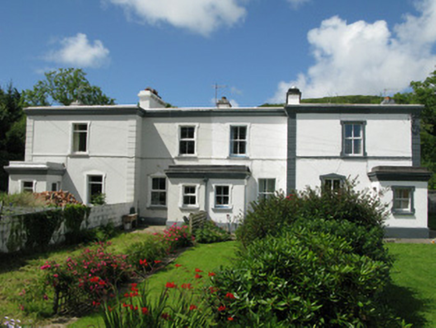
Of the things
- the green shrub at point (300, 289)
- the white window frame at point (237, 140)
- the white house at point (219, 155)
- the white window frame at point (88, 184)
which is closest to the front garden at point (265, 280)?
the green shrub at point (300, 289)

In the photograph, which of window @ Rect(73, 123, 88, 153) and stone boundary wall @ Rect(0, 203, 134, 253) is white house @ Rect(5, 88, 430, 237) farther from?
stone boundary wall @ Rect(0, 203, 134, 253)

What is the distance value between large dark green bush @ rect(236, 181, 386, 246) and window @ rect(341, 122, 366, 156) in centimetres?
1139

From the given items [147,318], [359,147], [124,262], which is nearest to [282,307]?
[147,318]

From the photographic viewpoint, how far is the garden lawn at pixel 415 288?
22.8 ft

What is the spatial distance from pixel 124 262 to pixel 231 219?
10.1 meters

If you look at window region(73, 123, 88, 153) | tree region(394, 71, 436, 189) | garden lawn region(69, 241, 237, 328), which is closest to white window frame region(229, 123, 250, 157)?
garden lawn region(69, 241, 237, 328)

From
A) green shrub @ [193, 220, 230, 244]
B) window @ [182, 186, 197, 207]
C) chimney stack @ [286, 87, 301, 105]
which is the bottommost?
green shrub @ [193, 220, 230, 244]

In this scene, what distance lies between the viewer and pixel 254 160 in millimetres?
20422

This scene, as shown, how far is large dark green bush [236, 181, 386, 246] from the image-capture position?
810cm

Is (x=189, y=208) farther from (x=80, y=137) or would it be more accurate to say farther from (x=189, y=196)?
(x=80, y=137)

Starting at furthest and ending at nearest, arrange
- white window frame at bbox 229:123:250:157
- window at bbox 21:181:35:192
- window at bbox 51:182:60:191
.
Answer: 1. white window frame at bbox 229:123:250:157
2. window at bbox 51:182:60:191
3. window at bbox 21:181:35:192

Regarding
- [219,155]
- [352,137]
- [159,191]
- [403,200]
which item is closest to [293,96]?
[352,137]

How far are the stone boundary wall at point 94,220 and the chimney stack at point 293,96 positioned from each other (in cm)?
1111

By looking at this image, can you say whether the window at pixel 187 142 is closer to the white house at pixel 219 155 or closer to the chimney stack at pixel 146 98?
the white house at pixel 219 155
